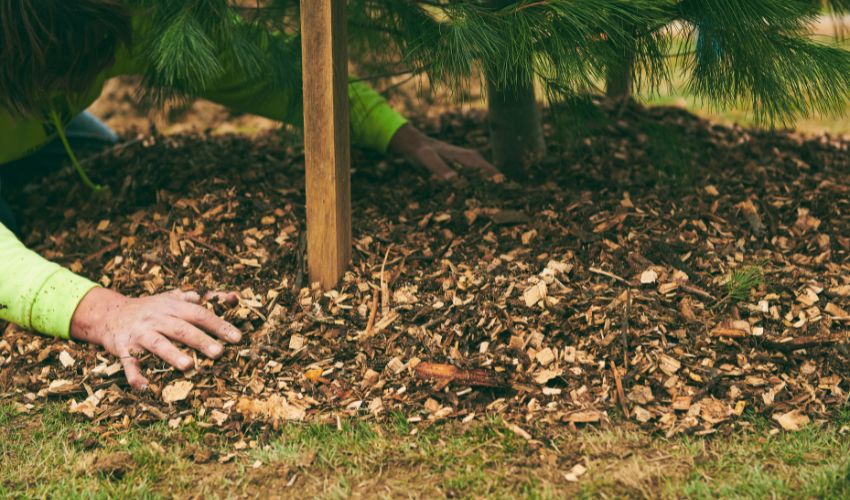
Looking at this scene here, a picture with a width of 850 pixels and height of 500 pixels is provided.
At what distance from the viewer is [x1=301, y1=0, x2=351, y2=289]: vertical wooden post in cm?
190

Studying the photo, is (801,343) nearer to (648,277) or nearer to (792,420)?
(792,420)

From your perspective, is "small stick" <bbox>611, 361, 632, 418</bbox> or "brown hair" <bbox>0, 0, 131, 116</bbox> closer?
"small stick" <bbox>611, 361, 632, 418</bbox>

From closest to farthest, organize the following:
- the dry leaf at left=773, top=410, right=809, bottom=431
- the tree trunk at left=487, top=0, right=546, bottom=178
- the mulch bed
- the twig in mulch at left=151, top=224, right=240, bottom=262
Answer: the dry leaf at left=773, top=410, right=809, bottom=431, the mulch bed, the twig in mulch at left=151, top=224, right=240, bottom=262, the tree trunk at left=487, top=0, right=546, bottom=178

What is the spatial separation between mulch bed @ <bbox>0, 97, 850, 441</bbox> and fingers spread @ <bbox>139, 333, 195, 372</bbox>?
0.11ft

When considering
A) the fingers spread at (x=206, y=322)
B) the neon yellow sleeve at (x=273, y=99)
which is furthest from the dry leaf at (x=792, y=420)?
the neon yellow sleeve at (x=273, y=99)

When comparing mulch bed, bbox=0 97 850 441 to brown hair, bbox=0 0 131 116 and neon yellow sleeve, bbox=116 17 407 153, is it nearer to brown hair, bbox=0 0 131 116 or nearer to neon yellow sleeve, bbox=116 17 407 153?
neon yellow sleeve, bbox=116 17 407 153

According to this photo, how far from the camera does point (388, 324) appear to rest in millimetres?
2006

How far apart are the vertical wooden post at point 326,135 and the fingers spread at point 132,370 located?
491mm

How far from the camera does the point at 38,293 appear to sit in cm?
205

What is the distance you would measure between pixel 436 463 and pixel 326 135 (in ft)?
2.68

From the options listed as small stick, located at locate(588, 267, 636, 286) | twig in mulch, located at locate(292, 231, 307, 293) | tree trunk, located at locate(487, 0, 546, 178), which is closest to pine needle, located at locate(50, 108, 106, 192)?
twig in mulch, located at locate(292, 231, 307, 293)

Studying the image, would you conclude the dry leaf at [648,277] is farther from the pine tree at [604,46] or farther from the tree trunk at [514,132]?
the tree trunk at [514,132]

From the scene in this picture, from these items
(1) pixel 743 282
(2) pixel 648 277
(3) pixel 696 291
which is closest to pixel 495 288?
(2) pixel 648 277

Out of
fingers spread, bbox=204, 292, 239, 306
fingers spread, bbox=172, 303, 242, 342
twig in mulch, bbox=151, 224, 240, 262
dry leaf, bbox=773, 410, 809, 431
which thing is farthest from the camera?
twig in mulch, bbox=151, 224, 240, 262
